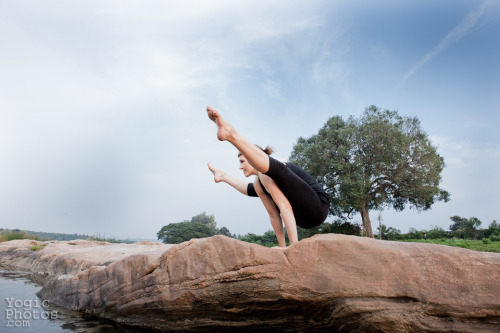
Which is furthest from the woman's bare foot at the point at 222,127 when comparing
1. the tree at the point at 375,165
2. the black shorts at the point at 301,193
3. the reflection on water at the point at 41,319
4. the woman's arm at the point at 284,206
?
the tree at the point at 375,165

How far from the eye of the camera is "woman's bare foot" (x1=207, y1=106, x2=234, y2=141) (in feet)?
8.71

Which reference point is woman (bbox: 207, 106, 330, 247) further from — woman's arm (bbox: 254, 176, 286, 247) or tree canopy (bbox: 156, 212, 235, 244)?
tree canopy (bbox: 156, 212, 235, 244)

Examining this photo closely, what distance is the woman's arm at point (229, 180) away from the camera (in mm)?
3980

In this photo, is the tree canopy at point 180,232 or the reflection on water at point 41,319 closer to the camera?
the reflection on water at point 41,319

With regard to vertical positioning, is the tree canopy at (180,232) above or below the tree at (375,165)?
below

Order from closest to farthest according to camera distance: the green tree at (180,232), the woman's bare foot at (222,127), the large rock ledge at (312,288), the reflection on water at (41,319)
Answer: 1. the large rock ledge at (312,288)
2. the woman's bare foot at (222,127)
3. the reflection on water at (41,319)
4. the green tree at (180,232)

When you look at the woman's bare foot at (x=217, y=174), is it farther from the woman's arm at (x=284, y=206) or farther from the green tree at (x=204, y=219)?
the green tree at (x=204, y=219)

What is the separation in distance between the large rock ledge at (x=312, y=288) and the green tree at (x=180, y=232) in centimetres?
2254

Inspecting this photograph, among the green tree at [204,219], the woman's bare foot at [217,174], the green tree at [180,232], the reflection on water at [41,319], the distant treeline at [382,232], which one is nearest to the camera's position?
the reflection on water at [41,319]

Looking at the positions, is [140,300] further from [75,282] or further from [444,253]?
[444,253]

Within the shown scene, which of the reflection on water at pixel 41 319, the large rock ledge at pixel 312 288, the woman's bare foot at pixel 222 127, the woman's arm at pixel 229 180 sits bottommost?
the reflection on water at pixel 41 319

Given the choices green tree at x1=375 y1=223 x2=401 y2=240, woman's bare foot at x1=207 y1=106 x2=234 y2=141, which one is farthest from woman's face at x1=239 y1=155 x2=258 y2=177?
green tree at x1=375 y1=223 x2=401 y2=240

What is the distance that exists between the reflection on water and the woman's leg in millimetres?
2224

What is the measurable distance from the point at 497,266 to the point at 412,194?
19438mm
